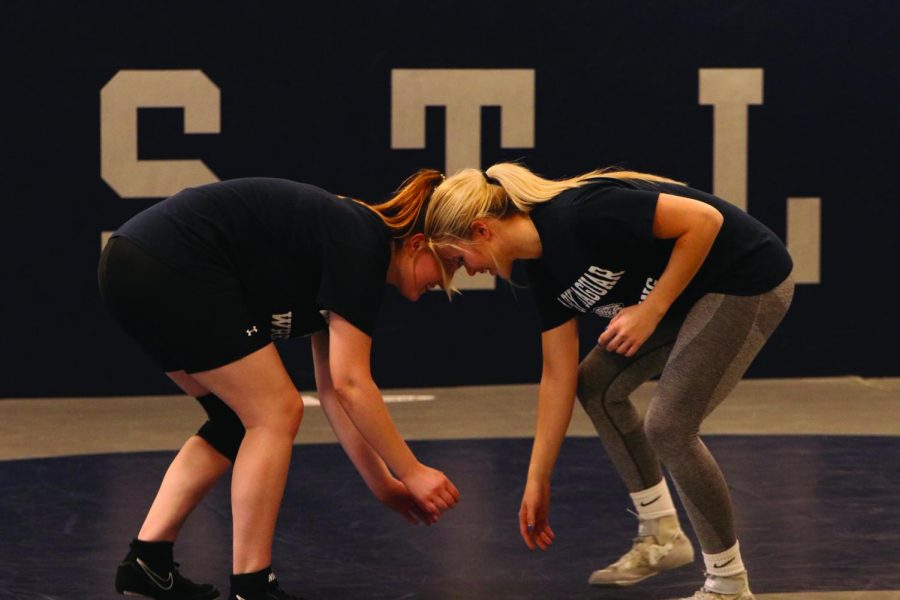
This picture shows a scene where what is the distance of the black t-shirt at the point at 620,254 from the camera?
3369 millimetres

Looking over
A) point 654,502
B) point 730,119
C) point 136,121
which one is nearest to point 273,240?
point 654,502

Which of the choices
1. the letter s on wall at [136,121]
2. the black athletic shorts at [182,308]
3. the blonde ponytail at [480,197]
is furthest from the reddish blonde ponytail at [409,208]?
the letter s on wall at [136,121]

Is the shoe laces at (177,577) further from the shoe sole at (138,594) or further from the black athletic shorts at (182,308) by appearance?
the black athletic shorts at (182,308)

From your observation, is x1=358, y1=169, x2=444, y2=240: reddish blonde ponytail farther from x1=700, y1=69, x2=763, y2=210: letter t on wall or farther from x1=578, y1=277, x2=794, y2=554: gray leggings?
x1=700, y1=69, x2=763, y2=210: letter t on wall

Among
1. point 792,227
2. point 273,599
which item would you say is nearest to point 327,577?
point 273,599

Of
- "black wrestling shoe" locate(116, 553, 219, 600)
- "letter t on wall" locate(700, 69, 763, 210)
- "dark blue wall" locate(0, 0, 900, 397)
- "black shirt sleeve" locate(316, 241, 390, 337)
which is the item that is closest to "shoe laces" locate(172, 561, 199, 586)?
"black wrestling shoe" locate(116, 553, 219, 600)

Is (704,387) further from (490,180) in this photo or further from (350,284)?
(350,284)

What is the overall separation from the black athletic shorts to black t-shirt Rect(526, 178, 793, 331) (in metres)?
0.69

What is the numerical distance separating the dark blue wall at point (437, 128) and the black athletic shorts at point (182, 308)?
346 centimetres

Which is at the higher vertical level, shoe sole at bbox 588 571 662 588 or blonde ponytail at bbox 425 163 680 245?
blonde ponytail at bbox 425 163 680 245

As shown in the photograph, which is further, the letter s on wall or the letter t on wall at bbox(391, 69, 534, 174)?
the letter t on wall at bbox(391, 69, 534, 174)

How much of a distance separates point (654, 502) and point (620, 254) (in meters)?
0.75

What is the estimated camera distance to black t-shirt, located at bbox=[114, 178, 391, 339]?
10.9 ft

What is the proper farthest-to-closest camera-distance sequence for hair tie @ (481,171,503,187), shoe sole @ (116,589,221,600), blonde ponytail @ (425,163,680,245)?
shoe sole @ (116,589,221,600), hair tie @ (481,171,503,187), blonde ponytail @ (425,163,680,245)
